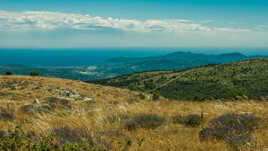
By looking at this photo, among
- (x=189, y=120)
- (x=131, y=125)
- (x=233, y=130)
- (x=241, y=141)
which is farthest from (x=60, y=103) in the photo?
(x=241, y=141)

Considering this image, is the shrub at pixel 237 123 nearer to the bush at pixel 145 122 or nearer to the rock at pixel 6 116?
the bush at pixel 145 122

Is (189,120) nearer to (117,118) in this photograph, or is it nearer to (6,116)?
(117,118)

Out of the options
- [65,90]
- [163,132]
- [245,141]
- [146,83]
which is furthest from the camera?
[146,83]

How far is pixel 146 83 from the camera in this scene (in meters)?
137

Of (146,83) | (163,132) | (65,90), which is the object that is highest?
(163,132)

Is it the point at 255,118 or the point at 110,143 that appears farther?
the point at 255,118

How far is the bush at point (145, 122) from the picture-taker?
6.83 meters

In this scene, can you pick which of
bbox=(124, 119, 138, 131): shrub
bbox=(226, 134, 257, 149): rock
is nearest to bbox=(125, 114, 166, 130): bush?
bbox=(124, 119, 138, 131): shrub

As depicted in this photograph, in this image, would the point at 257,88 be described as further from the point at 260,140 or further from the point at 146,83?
the point at 260,140

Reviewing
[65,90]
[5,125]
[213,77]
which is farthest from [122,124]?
[213,77]

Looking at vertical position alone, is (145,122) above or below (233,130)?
below

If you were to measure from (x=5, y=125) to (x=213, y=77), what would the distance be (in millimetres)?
126027

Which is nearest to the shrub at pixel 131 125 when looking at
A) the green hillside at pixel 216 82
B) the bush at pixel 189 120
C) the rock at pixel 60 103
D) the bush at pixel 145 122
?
the bush at pixel 145 122

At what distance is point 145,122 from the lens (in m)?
7.08
